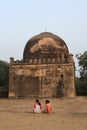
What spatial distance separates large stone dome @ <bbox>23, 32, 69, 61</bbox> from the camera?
91.0ft

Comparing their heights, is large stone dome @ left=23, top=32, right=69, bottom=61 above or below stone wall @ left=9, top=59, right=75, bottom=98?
above

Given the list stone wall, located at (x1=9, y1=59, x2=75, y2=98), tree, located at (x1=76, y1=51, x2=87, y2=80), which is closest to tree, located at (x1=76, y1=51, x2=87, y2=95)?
tree, located at (x1=76, y1=51, x2=87, y2=80)

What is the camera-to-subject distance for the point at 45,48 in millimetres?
28062

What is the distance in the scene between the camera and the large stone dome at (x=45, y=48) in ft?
91.0

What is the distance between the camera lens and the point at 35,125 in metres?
10.1

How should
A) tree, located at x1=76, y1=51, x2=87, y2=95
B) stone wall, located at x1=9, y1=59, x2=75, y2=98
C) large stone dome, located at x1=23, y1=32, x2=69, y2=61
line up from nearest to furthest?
stone wall, located at x1=9, y1=59, x2=75, y2=98 < large stone dome, located at x1=23, y1=32, x2=69, y2=61 < tree, located at x1=76, y1=51, x2=87, y2=95

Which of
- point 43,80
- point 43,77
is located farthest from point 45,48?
point 43,80

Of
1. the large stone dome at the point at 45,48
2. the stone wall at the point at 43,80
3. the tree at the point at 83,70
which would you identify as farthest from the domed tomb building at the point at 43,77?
the tree at the point at 83,70

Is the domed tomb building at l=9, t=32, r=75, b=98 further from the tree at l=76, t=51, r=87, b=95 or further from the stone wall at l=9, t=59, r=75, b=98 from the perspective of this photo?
the tree at l=76, t=51, r=87, b=95

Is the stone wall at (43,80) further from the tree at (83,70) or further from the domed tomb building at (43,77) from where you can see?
the tree at (83,70)

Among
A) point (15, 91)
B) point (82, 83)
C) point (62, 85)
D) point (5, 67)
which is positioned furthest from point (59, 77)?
point (5, 67)

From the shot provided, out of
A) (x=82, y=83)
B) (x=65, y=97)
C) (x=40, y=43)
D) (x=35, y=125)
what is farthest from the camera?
(x=82, y=83)

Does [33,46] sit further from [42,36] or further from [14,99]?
[14,99]

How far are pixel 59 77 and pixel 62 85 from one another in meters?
0.70
